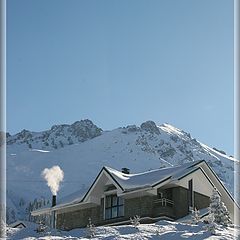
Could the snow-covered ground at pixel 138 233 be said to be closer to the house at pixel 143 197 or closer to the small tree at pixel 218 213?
the small tree at pixel 218 213

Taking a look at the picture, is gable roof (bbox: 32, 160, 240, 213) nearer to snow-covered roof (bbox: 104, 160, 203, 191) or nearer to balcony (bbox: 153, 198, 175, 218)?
snow-covered roof (bbox: 104, 160, 203, 191)

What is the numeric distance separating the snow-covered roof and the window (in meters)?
1.29

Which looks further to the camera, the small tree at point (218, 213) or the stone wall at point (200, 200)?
the stone wall at point (200, 200)

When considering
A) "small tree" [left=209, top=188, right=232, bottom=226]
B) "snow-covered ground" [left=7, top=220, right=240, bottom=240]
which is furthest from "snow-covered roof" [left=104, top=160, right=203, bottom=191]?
"snow-covered ground" [left=7, top=220, right=240, bottom=240]

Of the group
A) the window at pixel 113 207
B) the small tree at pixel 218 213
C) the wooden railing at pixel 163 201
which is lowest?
the window at pixel 113 207

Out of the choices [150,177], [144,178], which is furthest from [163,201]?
[144,178]

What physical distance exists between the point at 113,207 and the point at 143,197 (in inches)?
99.6

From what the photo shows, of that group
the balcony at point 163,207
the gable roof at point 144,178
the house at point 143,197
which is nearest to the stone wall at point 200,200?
the house at point 143,197

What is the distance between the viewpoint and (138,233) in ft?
54.3

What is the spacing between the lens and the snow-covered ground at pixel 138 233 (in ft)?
52.2

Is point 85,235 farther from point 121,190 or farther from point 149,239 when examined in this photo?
point 121,190

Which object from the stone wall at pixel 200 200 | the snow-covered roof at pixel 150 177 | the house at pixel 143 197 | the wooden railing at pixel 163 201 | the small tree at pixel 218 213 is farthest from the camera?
the stone wall at pixel 200 200

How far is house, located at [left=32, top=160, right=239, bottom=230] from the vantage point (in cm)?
3300

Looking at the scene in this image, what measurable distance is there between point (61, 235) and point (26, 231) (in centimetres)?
104
